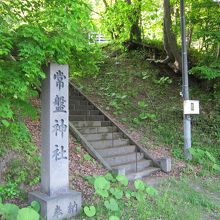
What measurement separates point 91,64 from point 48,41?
141 cm

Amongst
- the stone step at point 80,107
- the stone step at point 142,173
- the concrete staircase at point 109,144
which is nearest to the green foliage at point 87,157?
the concrete staircase at point 109,144

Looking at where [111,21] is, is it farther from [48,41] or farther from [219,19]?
[48,41]

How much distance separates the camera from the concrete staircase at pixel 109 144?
744 centimetres

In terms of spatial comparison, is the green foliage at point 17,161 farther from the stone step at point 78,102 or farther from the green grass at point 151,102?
the green grass at point 151,102

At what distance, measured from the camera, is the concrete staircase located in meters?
7.44

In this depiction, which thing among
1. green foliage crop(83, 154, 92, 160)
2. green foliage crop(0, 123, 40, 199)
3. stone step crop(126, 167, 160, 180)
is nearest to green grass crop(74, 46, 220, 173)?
stone step crop(126, 167, 160, 180)

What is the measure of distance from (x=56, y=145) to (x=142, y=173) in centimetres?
304

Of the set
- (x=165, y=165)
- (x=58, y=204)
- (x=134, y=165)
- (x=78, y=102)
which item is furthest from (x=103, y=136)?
(x=58, y=204)

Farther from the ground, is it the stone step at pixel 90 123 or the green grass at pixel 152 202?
the stone step at pixel 90 123

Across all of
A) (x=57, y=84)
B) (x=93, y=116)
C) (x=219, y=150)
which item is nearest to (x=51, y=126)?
(x=57, y=84)

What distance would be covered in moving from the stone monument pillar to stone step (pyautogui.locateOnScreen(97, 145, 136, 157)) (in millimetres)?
2484

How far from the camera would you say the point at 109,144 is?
830cm

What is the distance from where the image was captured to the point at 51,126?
5137 millimetres

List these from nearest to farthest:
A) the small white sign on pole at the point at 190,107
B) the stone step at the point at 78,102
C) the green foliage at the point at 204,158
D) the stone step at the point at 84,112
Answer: the green foliage at the point at 204,158
the small white sign on pole at the point at 190,107
the stone step at the point at 84,112
the stone step at the point at 78,102
